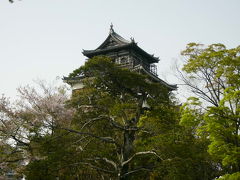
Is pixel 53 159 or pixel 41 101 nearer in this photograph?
pixel 53 159

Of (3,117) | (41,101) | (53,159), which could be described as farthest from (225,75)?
(3,117)

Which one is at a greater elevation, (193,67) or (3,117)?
(193,67)

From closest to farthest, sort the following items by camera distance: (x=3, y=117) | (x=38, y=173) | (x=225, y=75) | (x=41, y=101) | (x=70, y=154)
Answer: (x=38, y=173) → (x=70, y=154) → (x=225, y=75) → (x=3, y=117) → (x=41, y=101)

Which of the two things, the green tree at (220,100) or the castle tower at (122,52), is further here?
the castle tower at (122,52)

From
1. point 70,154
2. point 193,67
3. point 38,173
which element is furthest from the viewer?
point 193,67

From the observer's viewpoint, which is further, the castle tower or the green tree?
the castle tower

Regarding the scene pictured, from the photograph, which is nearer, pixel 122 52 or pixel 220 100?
pixel 220 100

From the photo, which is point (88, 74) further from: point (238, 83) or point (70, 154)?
point (238, 83)

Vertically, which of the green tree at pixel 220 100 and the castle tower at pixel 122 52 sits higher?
the castle tower at pixel 122 52

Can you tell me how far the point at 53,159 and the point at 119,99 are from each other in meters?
3.71

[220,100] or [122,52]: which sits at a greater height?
[122,52]

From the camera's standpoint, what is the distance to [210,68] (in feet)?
38.3

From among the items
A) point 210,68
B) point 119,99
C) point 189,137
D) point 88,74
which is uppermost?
point 210,68

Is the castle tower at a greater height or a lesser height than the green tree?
greater
